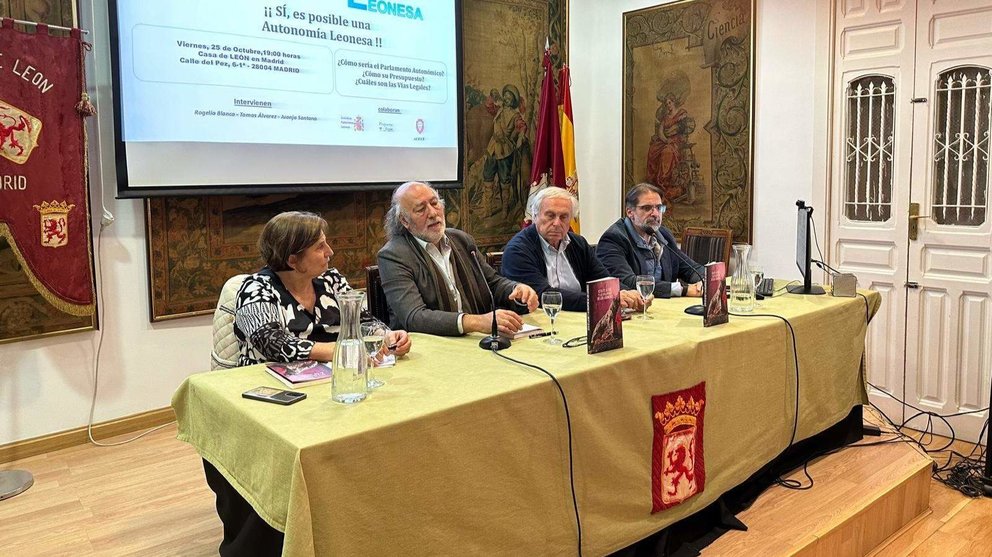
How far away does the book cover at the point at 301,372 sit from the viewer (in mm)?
1900

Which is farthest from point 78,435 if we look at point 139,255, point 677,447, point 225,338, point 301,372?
point 677,447

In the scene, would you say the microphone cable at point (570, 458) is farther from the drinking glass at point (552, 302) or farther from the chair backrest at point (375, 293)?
the chair backrest at point (375, 293)

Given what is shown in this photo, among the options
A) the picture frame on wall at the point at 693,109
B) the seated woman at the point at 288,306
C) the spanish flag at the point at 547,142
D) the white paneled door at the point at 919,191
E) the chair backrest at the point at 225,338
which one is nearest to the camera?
the seated woman at the point at 288,306

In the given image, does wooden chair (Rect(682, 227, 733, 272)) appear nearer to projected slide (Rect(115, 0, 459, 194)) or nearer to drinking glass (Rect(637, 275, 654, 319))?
projected slide (Rect(115, 0, 459, 194))

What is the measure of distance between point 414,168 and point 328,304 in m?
2.19

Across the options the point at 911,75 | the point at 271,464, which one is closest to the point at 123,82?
the point at 271,464

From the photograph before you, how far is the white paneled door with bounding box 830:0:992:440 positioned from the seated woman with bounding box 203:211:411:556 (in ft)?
9.48

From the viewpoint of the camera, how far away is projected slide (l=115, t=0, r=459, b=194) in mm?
3467

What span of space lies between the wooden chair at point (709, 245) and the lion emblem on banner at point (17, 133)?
3452mm

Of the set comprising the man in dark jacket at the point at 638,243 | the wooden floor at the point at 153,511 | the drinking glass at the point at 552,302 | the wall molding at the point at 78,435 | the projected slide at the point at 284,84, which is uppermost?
the projected slide at the point at 284,84

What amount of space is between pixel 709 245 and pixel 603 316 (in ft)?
8.69

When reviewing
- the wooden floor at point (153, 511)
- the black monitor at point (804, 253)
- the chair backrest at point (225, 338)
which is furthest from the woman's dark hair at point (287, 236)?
the black monitor at point (804, 253)

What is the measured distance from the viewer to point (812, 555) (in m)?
2.32

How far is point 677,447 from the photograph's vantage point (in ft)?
7.41
